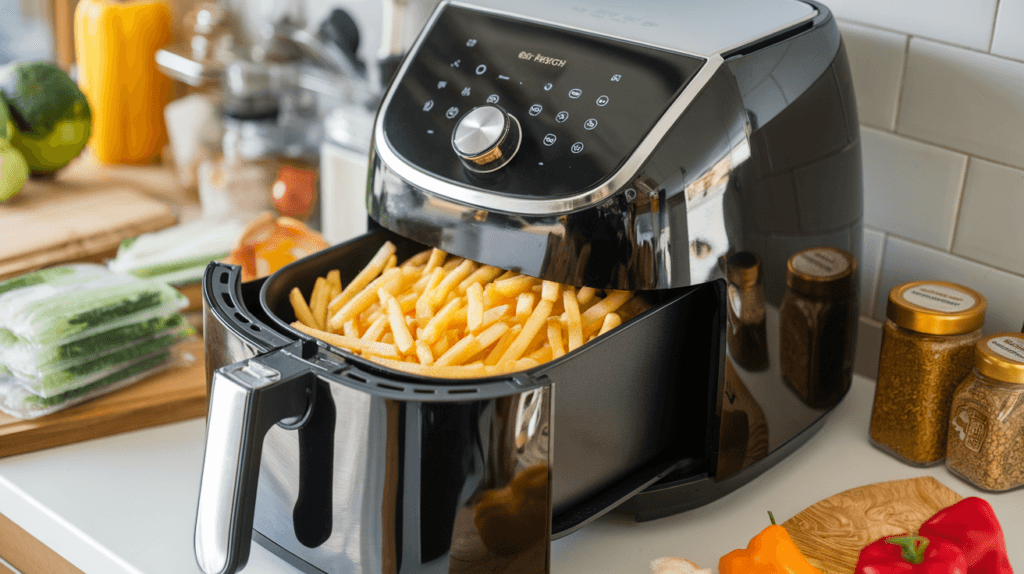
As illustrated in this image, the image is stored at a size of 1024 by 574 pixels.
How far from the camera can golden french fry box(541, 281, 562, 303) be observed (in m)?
0.78

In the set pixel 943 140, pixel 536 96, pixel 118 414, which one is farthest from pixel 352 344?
pixel 943 140

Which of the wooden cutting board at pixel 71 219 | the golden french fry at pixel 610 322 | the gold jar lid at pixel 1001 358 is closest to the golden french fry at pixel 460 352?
the golden french fry at pixel 610 322

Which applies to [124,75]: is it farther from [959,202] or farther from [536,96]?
[959,202]

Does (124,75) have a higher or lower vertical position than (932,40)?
lower

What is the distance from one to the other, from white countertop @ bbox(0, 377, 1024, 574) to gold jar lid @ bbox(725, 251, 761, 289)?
23 cm

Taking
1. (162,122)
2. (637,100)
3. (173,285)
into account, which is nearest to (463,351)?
(637,100)

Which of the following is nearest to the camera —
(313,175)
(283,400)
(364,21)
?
(283,400)

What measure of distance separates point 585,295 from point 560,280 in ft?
0.11

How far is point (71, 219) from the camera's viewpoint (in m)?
1.48

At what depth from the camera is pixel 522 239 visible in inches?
30.6

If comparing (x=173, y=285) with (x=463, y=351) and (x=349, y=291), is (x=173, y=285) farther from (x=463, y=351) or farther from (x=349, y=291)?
A: (x=463, y=351)

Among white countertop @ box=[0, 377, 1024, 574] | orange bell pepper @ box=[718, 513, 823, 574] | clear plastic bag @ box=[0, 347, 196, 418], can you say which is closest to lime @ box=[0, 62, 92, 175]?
clear plastic bag @ box=[0, 347, 196, 418]

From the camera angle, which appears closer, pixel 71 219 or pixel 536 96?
pixel 536 96

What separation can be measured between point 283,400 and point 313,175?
39.1 inches
